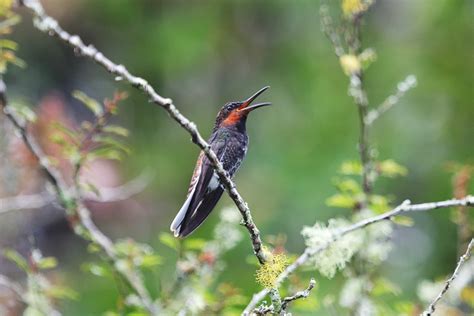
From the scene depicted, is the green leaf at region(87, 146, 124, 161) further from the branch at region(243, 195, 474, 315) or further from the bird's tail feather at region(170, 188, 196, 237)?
the branch at region(243, 195, 474, 315)

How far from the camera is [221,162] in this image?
3320 millimetres

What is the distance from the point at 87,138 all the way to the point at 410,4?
32.6 ft

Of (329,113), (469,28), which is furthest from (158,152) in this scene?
(469,28)

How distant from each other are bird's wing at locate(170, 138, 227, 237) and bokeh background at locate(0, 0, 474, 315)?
494 centimetres

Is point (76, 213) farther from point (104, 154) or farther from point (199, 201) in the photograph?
point (199, 201)

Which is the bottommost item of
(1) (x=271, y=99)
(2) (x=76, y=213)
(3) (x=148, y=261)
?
(3) (x=148, y=261)

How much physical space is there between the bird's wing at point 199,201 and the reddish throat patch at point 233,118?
558mm

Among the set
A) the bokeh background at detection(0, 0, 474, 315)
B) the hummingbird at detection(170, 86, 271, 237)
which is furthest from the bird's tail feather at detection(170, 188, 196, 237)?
the bokeh background at detection(0, 0, 474, 315)

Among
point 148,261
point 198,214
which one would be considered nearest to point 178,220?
point 198,214

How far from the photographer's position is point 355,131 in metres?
9.95

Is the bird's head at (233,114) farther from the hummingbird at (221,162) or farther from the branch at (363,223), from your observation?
the branch at (363,223)

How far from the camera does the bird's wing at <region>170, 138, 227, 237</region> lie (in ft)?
8.75

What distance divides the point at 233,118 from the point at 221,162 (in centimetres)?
30

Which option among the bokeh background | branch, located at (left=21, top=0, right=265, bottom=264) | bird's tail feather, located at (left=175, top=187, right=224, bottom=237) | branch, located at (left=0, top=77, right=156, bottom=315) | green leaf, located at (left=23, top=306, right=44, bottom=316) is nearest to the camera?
branch, located at (left=21, top=0, right=265, bottom=264)
